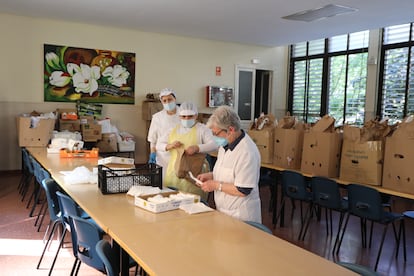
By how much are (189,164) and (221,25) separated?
496 centimetres

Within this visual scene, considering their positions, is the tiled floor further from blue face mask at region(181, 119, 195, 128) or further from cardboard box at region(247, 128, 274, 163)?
blue face mask at region(181, 119, 195, 128)

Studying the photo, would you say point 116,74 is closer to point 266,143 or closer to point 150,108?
point 150,108

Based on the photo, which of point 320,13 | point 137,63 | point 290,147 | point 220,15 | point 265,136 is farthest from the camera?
point 137,63

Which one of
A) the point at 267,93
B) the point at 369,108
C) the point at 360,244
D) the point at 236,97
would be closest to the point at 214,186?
the point at 360,244

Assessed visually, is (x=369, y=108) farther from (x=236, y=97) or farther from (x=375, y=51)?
(x=236, y=97)

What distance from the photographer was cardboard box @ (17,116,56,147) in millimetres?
5914

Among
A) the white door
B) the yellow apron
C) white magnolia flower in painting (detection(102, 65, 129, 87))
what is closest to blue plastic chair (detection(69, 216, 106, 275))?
the yellow apron

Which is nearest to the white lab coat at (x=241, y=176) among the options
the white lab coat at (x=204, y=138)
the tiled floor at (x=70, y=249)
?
the white lab coat at (x=204, y=138)

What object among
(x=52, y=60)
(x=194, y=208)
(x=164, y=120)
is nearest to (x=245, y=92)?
(x=52, y=60)

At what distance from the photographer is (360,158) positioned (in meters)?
4.01

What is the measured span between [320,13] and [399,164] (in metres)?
3.53

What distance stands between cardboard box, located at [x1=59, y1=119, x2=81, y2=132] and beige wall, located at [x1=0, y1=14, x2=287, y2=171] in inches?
27.3

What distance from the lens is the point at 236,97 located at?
32.4 ft

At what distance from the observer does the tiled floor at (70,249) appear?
3.45 meters
